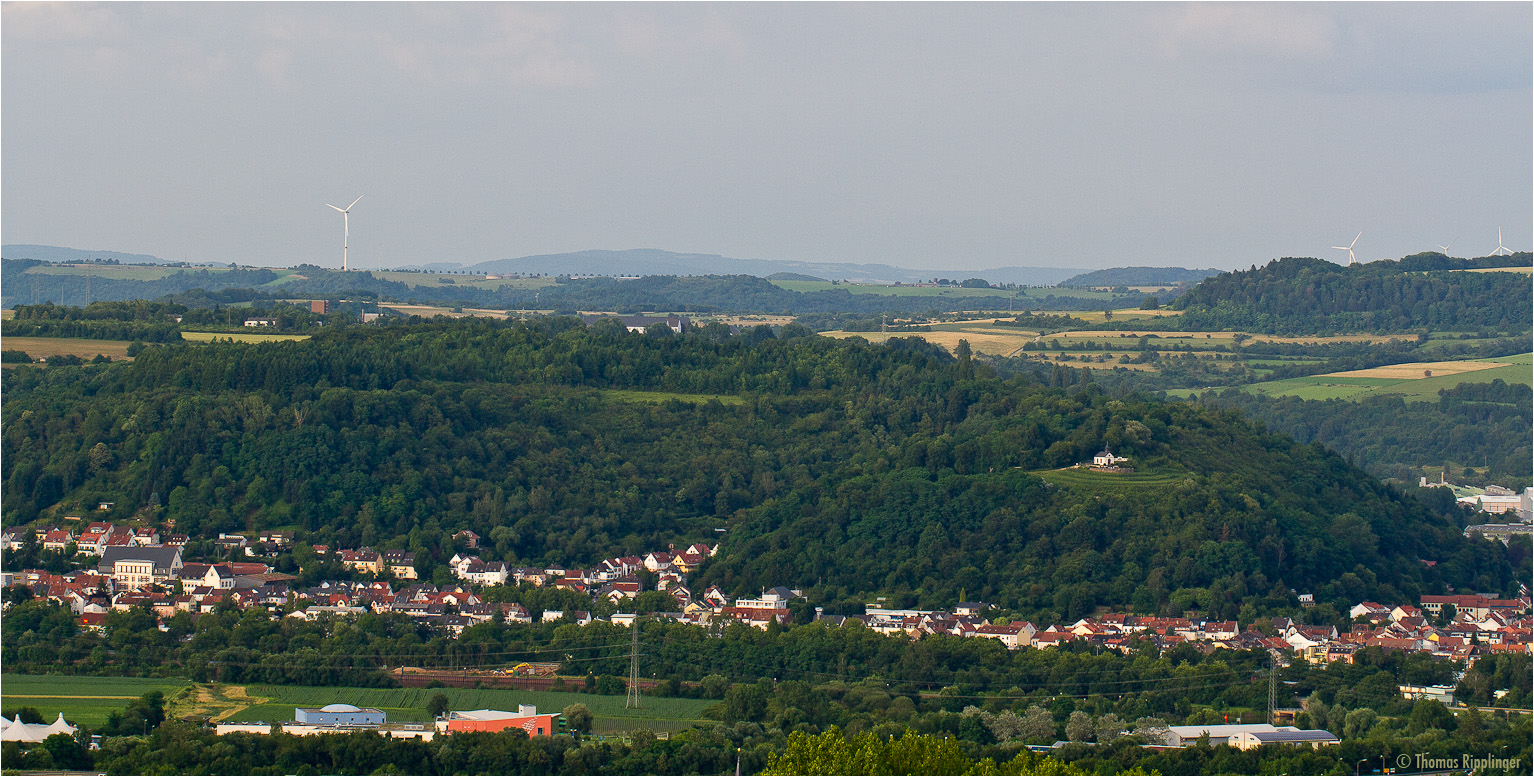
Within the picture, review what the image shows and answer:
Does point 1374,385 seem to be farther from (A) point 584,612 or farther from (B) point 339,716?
(B) point 339,716

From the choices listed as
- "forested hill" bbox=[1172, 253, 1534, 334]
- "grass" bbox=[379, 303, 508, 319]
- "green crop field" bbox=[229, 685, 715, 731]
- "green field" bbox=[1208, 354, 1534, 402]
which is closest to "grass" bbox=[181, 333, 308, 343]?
"green crop field" bbox=[229, 685, 715, 731]

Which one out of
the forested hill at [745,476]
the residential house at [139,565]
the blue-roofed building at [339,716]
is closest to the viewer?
the blue-roofed building at [339,716]

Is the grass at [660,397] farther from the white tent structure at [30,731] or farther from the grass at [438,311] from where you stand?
the grass at [438,311]

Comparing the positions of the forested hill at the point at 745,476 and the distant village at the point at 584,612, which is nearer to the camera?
the distant village at the point at 584,612

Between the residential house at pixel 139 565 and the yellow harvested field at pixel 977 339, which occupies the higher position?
the yellow harvested field at pixel 977 339

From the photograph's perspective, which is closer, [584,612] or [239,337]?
[584,612]

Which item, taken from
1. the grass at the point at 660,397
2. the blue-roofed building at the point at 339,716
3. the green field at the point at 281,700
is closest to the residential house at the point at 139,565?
the green field at the point at 281,700

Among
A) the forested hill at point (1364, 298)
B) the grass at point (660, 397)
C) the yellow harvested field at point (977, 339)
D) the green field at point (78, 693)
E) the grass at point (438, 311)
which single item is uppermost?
the forested hill at point (1364, 298)

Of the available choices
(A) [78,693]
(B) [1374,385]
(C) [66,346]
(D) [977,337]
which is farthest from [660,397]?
(D) [977,337]
